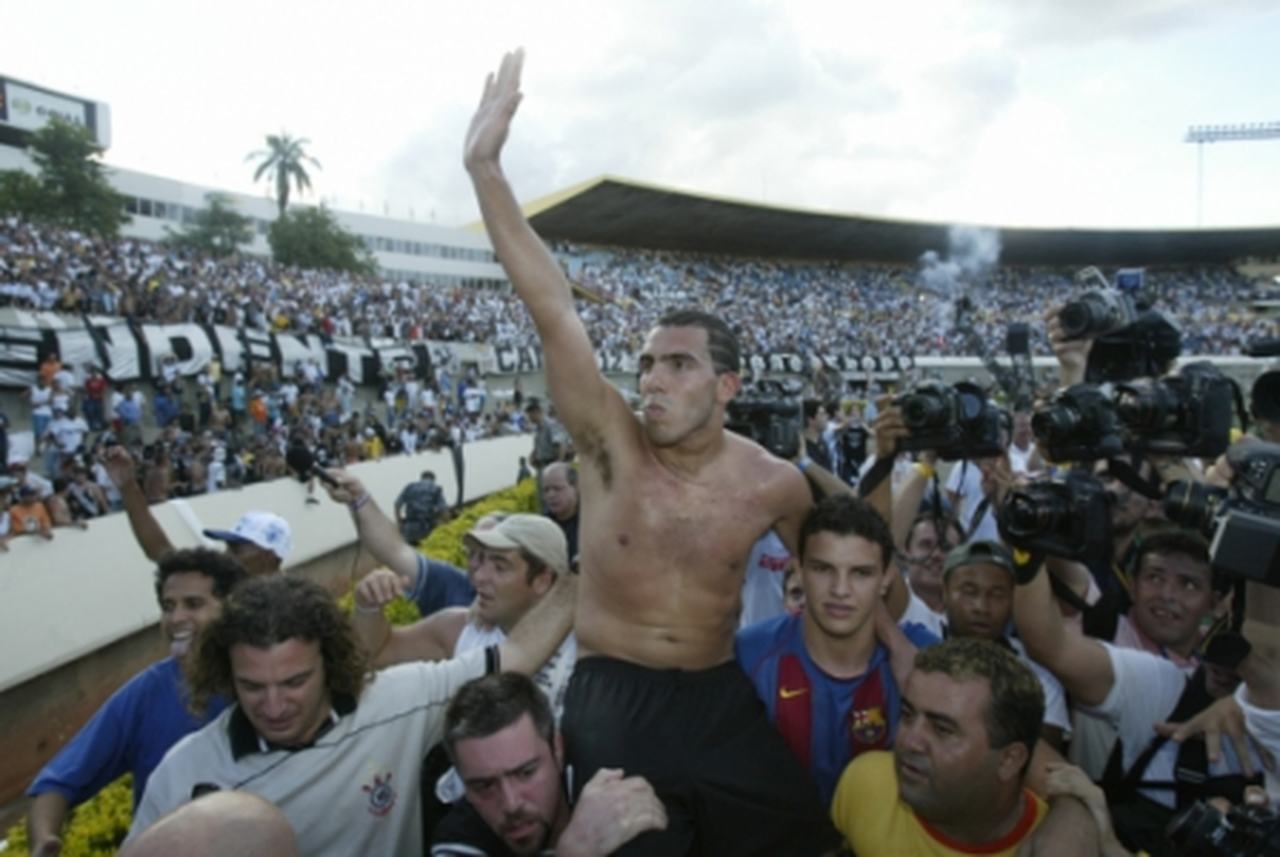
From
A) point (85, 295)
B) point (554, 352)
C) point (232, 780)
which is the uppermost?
point (85, 295)

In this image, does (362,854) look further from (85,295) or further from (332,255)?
(332,255)

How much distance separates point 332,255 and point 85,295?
119 ft

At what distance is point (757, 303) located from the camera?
4600 centimetres

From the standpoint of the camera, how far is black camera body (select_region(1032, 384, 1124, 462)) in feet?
9.16

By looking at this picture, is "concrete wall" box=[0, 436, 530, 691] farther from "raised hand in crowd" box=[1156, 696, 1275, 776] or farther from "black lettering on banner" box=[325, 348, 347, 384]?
"black lettering on banner" box=[325, 348, 347, 384]

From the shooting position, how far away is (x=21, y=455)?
12.0 metres

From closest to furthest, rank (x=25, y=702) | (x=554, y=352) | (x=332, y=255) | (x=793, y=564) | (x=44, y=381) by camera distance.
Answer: (x=554, y=352), (x=793, y=564), (x=25, y=702), (x=44, y=381), (x=332, y=255)

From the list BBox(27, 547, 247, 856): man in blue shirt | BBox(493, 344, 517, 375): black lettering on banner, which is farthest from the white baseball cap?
BBox(493, 344, 517, 375): black lettering on banner

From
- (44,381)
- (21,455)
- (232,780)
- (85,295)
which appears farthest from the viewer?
(85,295)

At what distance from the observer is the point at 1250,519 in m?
2.10

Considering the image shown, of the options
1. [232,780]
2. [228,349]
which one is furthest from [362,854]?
[228,349]

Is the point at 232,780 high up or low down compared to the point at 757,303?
down

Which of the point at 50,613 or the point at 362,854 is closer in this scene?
the point at 362,854

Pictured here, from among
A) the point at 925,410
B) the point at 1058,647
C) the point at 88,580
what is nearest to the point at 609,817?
the point at 1058,647
